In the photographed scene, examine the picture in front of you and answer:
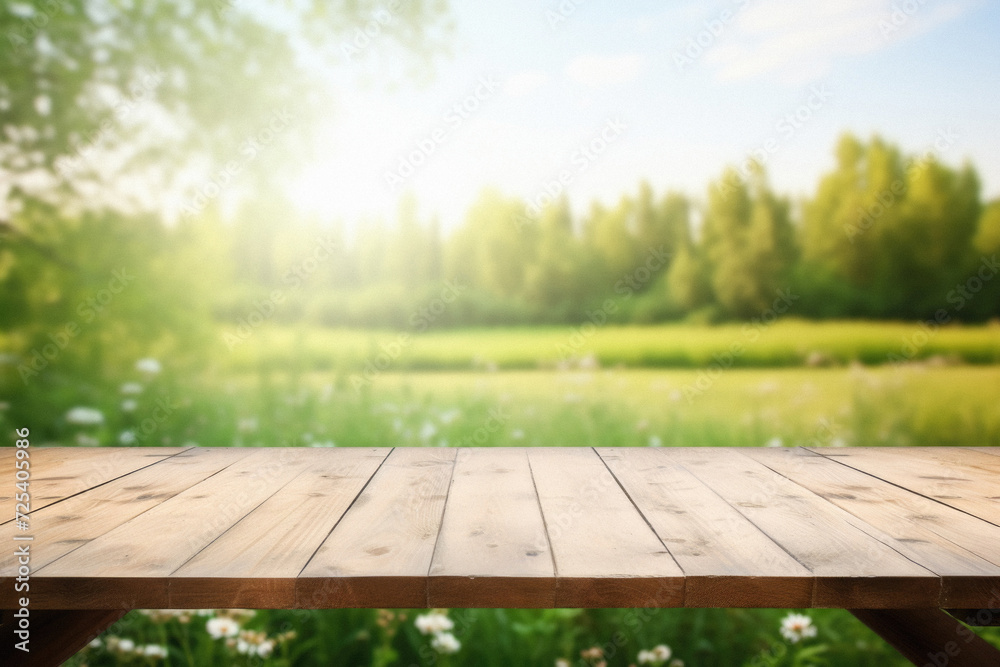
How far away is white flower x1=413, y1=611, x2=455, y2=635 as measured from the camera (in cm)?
210

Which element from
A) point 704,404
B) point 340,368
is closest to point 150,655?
point 340,368

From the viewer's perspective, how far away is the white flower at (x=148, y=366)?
3.20m

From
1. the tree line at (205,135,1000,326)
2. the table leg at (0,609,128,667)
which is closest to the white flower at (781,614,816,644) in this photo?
the tree line at (205,135,1000,326)

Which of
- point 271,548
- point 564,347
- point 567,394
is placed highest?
point 564,347

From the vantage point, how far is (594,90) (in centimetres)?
317

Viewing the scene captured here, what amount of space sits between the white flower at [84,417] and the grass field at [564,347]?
0.58m

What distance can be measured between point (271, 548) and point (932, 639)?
1.18 m

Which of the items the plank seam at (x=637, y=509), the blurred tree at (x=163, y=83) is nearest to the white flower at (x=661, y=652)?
the plank seam at (x=637, y=509)

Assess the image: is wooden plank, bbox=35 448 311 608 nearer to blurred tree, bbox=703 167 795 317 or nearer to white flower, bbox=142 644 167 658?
white flower, bbox=142 644 167 658

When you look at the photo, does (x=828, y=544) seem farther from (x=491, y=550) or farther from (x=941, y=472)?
(x=941, y=472)

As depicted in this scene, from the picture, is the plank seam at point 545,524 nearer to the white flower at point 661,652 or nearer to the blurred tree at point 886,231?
the white flower at point 661,652

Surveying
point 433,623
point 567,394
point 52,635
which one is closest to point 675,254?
point 567,394

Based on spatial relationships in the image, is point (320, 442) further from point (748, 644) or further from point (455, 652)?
point (748, 644)

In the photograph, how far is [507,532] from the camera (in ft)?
3.86
